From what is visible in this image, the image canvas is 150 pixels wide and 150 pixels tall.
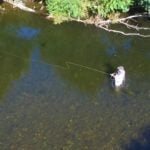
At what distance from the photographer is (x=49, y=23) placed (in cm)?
3891

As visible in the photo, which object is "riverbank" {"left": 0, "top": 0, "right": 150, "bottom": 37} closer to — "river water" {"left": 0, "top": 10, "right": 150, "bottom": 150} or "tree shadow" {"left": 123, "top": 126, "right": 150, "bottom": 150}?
"river water" {"left": 0, "top": 10, "right": 150, "bottom": 150}

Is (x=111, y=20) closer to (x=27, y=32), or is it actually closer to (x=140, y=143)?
(x=27, y=32)

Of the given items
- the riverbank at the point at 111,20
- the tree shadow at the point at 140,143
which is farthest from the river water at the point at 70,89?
the riverbank at the point at 111,20

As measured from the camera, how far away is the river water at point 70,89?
26562 mm

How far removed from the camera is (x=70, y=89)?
100 feet

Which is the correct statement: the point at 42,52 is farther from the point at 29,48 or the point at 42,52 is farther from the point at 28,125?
the point at 28,125

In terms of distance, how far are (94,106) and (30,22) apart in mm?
13561

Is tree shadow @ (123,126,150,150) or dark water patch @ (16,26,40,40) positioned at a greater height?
dark water patch @ (16,26,40,40)

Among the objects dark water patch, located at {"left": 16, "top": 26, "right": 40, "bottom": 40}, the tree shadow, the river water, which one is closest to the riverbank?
the river water

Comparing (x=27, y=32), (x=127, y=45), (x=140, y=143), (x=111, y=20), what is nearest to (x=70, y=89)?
(x=140, y=143)

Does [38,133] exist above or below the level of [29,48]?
below

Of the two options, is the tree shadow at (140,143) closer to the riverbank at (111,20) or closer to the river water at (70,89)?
the river water at (70,89)

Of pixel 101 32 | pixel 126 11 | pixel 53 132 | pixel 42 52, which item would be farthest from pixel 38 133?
pixel 126 11

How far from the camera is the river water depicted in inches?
1046
